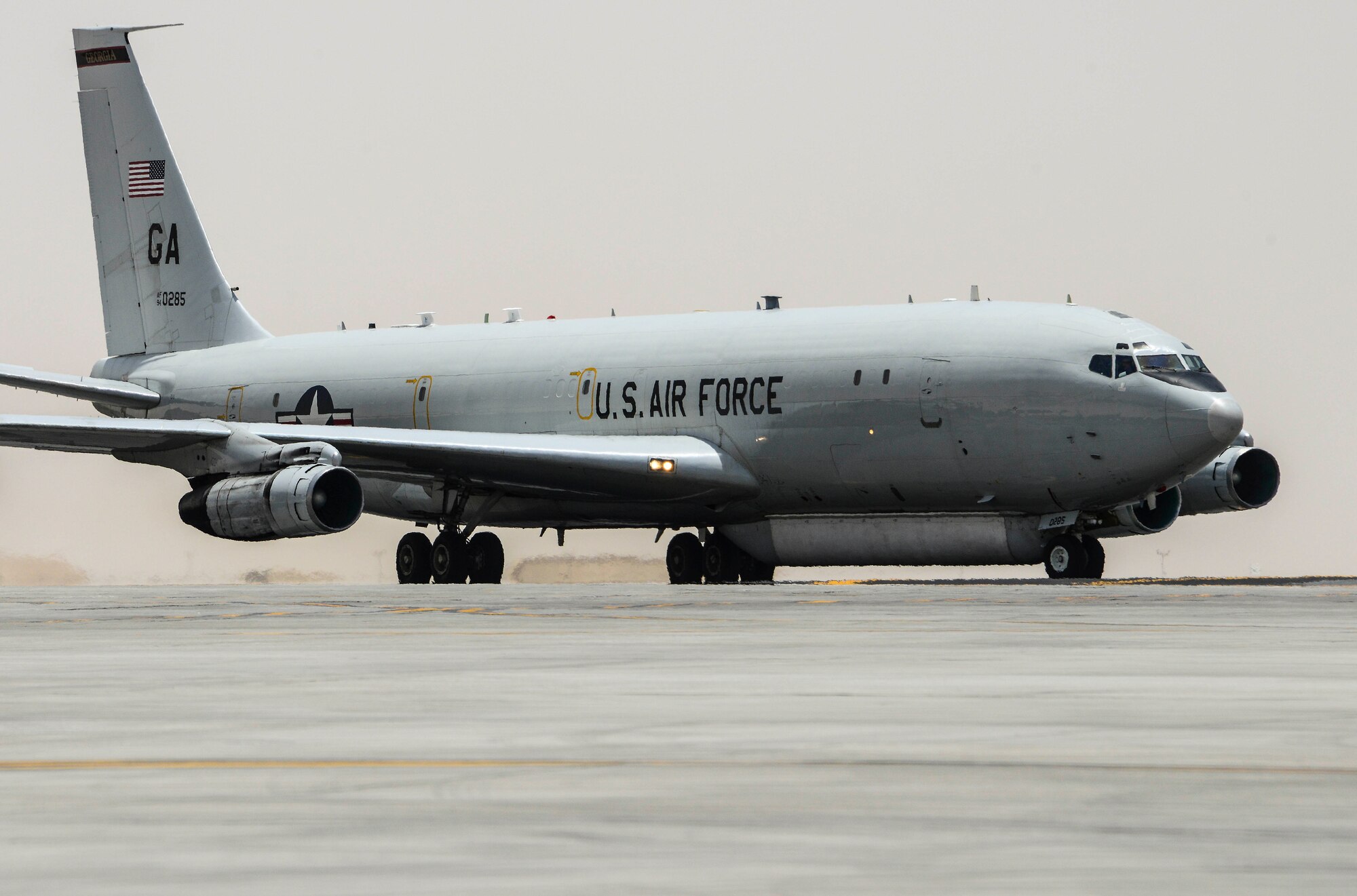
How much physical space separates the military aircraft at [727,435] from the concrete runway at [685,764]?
14323 mm

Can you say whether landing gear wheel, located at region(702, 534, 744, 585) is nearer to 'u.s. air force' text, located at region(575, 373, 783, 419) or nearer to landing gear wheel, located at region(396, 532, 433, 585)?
'u.s. air force' text, located at region(575, 373, 783, 419)

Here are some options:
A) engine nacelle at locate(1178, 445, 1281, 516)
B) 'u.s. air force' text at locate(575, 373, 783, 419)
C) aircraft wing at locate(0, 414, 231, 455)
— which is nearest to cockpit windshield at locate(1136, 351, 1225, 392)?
engine nacelle at locate(1178, 445, 1281, 516)

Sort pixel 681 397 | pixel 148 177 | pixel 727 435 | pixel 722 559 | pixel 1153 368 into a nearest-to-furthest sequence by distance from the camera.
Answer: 1. pixel 1153 368
2. pixel 727 435
3. pixel 681 397
4. pixel 722 559
5. pixel 148 177

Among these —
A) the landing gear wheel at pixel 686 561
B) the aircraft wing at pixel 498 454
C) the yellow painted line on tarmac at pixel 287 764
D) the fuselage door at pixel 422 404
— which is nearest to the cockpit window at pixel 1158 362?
the aircraft wing at pixel 498 454

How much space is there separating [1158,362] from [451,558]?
14.0 m

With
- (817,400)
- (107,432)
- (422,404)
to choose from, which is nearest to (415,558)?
(422,404)

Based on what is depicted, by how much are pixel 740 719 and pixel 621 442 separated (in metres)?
26.5

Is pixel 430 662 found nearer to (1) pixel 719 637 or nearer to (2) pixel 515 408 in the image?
(1) pixel 719 637

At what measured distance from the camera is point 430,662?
1470 cm

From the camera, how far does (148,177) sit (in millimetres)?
47562

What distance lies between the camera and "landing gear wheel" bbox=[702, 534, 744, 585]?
125 ft

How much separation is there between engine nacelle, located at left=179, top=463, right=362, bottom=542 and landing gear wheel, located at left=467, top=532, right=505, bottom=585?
23.6ft

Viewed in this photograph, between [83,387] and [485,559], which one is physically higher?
[83,387]

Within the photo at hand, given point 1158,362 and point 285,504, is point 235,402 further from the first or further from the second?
point 1158,362
